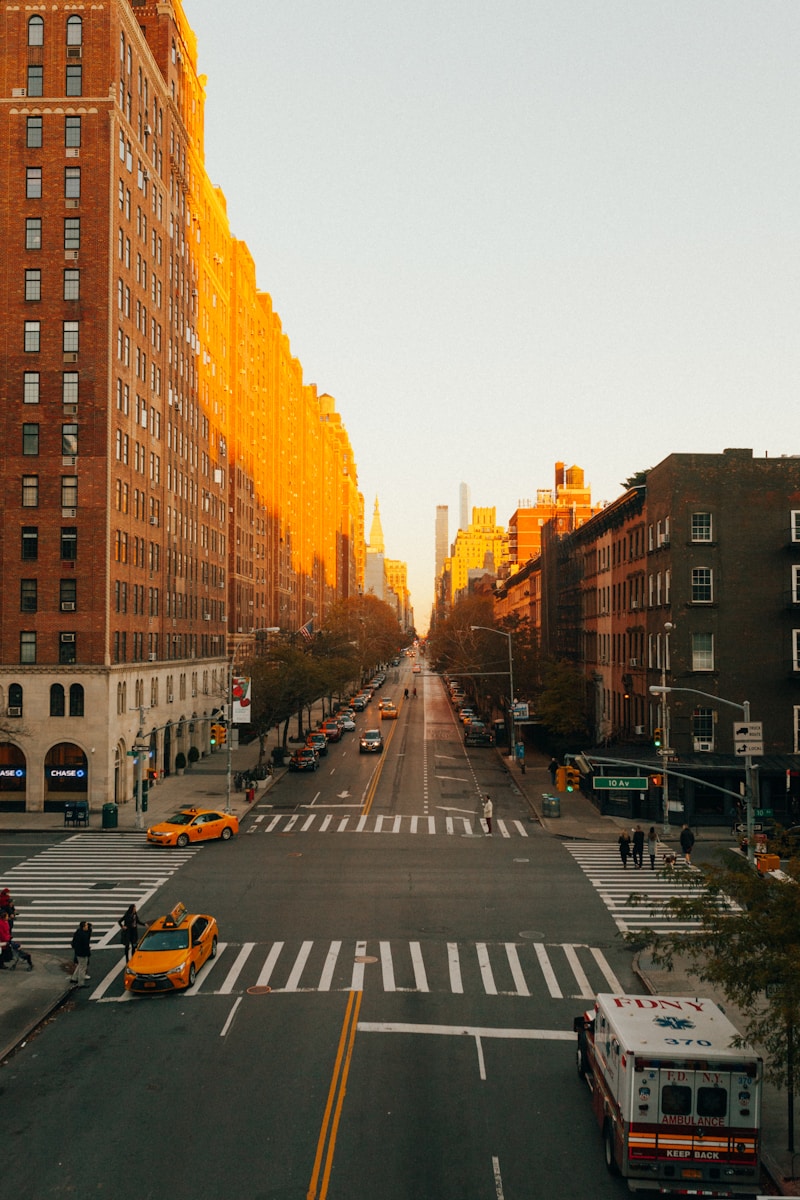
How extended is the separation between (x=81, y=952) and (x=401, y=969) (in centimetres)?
836

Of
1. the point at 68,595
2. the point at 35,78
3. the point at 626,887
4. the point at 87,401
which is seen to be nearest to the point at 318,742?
the point at 68,595

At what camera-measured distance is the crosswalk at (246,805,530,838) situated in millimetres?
44406

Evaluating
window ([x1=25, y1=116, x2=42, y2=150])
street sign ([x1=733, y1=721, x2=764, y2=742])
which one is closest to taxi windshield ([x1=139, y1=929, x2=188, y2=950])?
street sign ([x1=733, y1=721, x2=764, y2=742])

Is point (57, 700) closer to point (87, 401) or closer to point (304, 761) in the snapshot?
point (87, 401)

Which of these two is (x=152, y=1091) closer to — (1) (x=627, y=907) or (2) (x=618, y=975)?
(2) (x=618, y=975)

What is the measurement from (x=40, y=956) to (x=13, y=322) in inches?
1537

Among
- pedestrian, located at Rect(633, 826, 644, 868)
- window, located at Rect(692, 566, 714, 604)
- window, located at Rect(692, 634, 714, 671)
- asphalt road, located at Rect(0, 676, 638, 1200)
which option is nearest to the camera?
asphalt road, located at Rect(0, 676, 638, 1200)

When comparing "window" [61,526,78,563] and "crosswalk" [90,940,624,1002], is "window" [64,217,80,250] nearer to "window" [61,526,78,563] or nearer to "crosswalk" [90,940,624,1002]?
"window" [61,526,78,563]

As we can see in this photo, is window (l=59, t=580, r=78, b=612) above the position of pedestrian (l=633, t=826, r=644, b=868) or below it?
above

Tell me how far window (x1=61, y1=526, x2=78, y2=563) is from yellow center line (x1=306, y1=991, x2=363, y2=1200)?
3565 cm

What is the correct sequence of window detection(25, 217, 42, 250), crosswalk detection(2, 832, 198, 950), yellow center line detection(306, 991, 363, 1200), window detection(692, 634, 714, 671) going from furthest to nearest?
1. window detection(25, 217, 42, 250)
2. window detection(692, 634, 714, 671)
3. crosswalk detection(2, 832, 198, 950)
4. yellow center line detection(306, 991, 363, 1200)

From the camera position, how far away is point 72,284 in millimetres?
52344

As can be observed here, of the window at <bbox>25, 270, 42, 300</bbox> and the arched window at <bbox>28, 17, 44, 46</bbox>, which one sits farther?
the arched window at <bbox>28, 17, 44, 46</bbox>

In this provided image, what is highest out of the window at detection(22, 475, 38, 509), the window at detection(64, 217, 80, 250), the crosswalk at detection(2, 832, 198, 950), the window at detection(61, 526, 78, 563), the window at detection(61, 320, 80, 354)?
the window at detection(64, 217, 80, 250)
